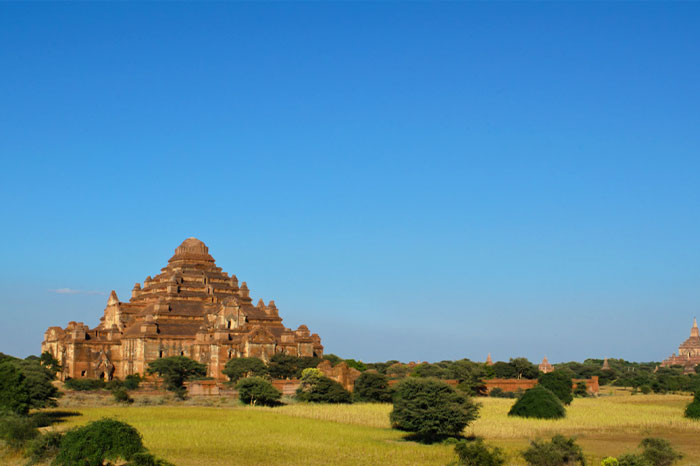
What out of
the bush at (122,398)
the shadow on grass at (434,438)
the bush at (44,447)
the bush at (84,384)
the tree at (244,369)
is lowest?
the shadow on grass at (434,438)

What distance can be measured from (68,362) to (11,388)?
140ft

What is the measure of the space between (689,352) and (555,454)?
A: 169 metres

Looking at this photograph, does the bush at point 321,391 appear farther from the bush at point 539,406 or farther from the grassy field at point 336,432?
the bush at point 539,406

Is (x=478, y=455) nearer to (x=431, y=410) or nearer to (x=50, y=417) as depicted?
(x=431, y=410)

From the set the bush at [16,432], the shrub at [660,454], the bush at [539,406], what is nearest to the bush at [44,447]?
the bush at [16,432]

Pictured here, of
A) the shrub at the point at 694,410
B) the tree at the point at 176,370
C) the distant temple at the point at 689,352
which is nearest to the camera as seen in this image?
the shrub at the point at 694,410

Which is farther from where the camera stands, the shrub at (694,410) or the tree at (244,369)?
the tree at (244,369)

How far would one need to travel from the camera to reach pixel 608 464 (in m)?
35.6

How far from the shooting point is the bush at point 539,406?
192 feet

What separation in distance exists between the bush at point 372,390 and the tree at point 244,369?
1131cm

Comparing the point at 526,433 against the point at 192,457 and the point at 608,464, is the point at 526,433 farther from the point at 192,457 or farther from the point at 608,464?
the point at 192,457

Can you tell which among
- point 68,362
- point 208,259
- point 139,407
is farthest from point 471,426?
point 208,259

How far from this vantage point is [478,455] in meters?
37.3

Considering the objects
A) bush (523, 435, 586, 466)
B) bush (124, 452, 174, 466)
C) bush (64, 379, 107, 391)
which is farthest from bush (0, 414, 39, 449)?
bush (64, 379, 107, 391)
